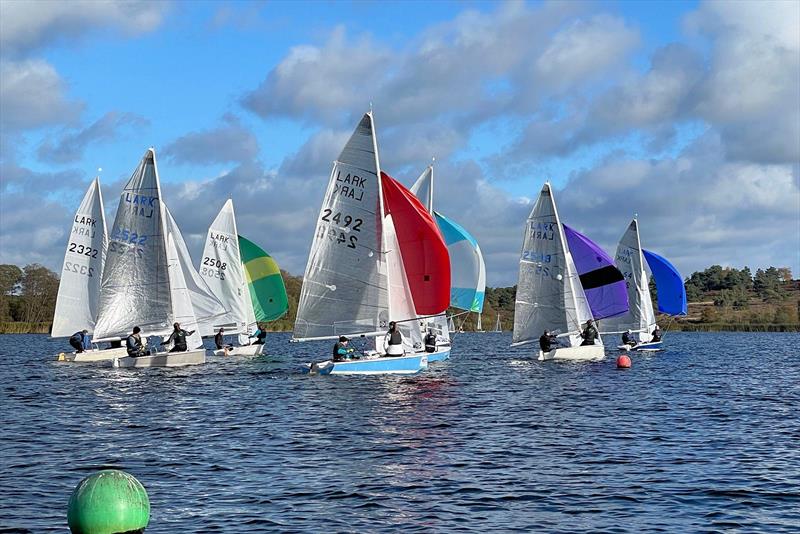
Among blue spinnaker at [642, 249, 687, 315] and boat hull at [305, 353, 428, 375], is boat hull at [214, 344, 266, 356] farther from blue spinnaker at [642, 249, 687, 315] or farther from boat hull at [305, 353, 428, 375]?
blue spinnaker at [642, 249, 687, 315]

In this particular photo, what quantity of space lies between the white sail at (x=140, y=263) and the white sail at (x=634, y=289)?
115ft

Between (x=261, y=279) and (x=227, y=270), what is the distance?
545 cm

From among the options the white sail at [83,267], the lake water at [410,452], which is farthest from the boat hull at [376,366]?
the white sail at [83,267]

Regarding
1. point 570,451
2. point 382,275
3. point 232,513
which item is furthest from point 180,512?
point 382,275

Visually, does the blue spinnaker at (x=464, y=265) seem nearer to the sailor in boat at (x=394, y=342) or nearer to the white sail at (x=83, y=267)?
the sailor in boat at (x=394, y=342)

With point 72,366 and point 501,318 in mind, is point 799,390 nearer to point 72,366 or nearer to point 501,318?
point 72,366

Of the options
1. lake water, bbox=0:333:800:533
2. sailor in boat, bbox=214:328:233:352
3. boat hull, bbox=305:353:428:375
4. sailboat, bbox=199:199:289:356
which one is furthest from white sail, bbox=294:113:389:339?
sailboat, bbox=199:199:289:356

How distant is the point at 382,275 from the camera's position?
129 ft

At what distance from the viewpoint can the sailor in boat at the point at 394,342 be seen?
3891 cm

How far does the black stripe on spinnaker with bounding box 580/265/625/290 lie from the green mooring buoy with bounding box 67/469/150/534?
49532mm

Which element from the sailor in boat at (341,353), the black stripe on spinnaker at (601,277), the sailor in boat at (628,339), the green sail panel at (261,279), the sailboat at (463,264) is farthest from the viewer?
the sailor in boat at (628,339)

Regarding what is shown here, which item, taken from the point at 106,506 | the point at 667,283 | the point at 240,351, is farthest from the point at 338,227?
the point at 667,283

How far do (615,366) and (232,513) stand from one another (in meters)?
39.3

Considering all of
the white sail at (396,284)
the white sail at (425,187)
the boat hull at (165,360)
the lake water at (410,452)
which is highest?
the white sail at (425,187)
